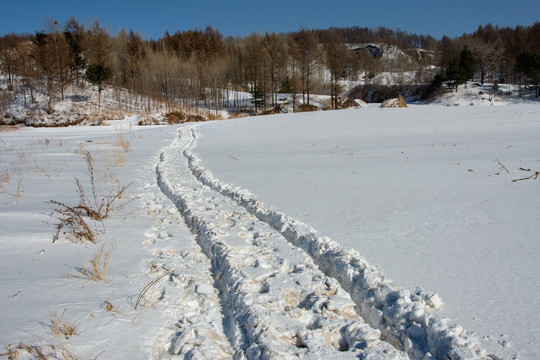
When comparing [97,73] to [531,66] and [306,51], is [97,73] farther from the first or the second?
[531,66]

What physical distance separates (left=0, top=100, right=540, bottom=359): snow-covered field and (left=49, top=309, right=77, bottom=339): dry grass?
14 millimetres

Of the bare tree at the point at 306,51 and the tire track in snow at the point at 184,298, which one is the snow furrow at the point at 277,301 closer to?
the tire track in snow at the point at 184,298

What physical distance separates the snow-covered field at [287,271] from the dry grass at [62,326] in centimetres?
1

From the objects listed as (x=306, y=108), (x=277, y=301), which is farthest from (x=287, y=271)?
(x=306, y=108)

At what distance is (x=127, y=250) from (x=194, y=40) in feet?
188

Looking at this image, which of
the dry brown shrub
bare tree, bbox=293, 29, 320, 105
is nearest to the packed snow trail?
the dry brown shrub

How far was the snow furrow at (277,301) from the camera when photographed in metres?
1.78

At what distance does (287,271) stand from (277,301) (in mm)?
444

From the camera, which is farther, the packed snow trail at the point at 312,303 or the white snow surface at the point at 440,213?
the white snow surface at the point at 440,213

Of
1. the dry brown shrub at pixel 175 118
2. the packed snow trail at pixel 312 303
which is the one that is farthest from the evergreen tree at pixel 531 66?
the packed snow trail at pixel 312 303

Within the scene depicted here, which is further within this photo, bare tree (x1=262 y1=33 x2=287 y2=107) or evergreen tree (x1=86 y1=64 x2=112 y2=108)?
bare tree (x1=262 y1=33 x2=287 y2=107)

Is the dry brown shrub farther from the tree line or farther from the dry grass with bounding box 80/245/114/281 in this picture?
the dry grass with bounding box 80/245/114/281

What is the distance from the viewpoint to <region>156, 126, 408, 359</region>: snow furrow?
1779 millimetres

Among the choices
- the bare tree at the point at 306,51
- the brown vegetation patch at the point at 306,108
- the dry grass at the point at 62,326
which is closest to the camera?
the dry grass at the point at 62,326
